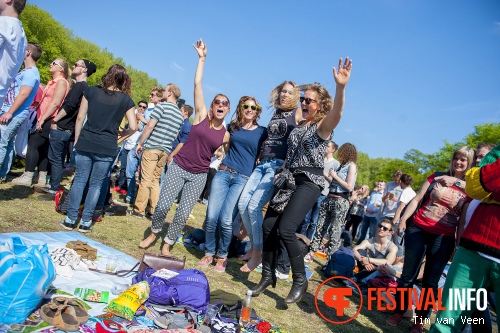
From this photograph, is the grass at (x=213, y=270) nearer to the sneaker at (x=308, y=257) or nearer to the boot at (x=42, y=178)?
the boot at (x=42, y=178)

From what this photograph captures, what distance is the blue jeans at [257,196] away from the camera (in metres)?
4.58

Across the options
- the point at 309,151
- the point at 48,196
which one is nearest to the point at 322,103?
the point at 309,151

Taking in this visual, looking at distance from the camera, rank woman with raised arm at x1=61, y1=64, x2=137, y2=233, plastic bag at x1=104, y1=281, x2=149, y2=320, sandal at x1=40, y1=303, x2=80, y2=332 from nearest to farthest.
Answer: sandal at x1=40, y1=303, x2=80, y2=332 → plastic bag at x1=104, y1=281, x2=149, y2=320 → woman with raised arm at x1=61, y1=64, x2=137, y2=233

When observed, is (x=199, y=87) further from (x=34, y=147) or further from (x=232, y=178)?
(x=34, y=147)

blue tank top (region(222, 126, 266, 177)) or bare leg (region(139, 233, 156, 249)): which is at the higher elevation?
blue tank top (region(222, 126, 266, 177))

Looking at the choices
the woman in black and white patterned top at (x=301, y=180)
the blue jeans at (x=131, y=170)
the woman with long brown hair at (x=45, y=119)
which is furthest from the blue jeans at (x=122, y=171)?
the woman in black and white patterned top at (x=301, y=180)

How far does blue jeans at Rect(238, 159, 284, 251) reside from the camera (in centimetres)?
458

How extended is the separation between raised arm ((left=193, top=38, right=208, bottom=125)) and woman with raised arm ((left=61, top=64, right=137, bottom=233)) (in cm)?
98

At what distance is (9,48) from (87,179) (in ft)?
6.02

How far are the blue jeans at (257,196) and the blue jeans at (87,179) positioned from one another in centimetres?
196

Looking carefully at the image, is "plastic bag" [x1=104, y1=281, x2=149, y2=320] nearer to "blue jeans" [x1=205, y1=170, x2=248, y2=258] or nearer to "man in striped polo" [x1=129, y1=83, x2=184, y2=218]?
"blue jeans" [x1=205, y1=170, x2=248, y2=258]

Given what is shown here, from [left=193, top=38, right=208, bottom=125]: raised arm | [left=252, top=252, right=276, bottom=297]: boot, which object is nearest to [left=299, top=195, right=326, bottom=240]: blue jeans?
[left=252, top=252, right=276, bottom=297]: boot

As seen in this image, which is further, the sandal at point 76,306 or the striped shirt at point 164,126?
the striped shirt at point 164,126

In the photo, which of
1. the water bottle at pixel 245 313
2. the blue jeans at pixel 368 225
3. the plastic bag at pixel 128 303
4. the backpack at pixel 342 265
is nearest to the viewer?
the plastic bag at pixel 128 303
